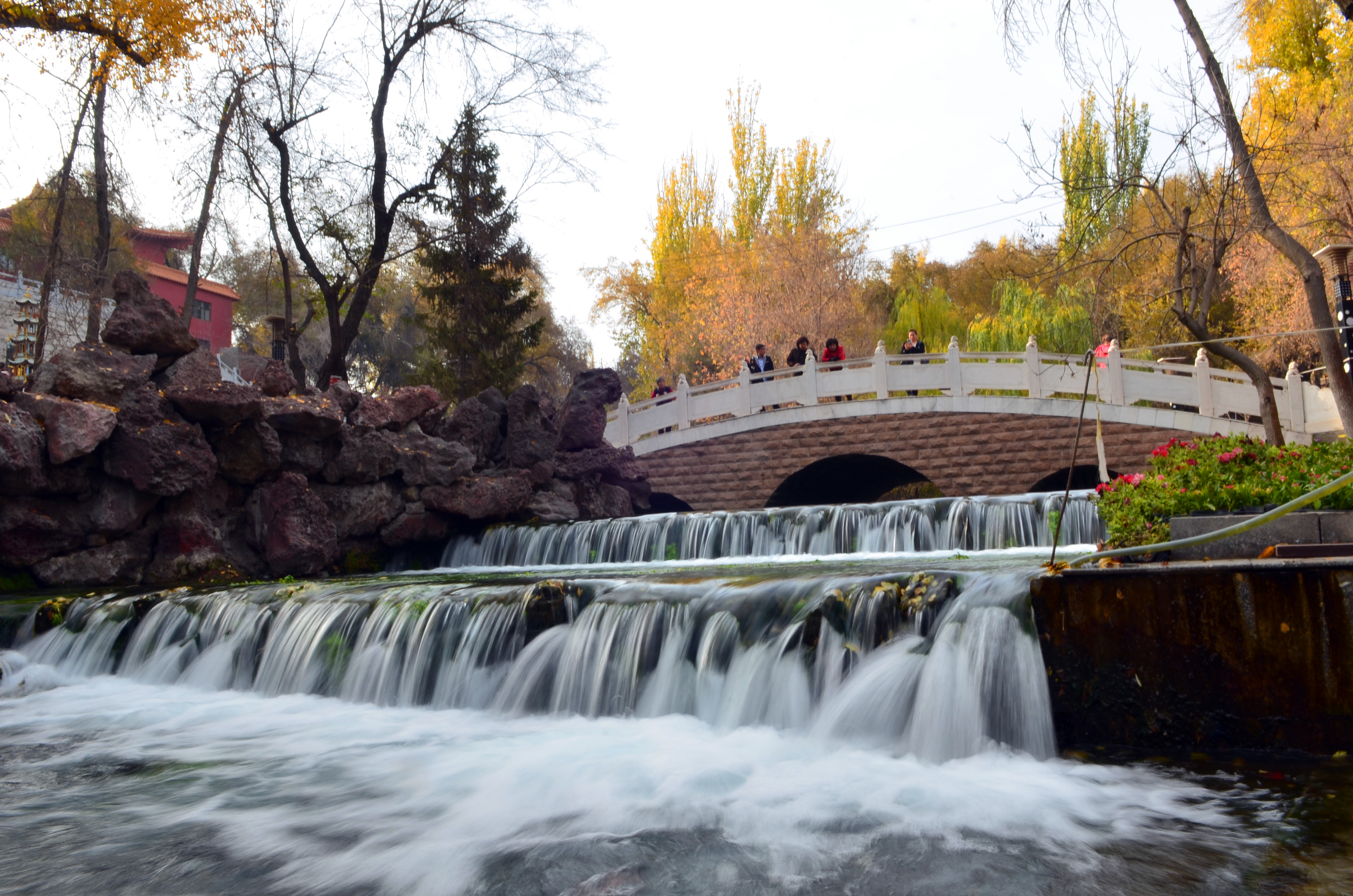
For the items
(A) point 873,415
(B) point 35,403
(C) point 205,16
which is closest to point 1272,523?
(B) point 35,403

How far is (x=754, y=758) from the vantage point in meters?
4.66

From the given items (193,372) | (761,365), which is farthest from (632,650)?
(761,365)

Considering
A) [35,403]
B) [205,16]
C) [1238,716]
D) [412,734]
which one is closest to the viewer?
[1238,716]

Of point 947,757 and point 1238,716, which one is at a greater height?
point 1238,716

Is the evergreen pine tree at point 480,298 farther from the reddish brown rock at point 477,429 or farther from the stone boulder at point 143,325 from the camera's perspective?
the stone boulder at point 143,325

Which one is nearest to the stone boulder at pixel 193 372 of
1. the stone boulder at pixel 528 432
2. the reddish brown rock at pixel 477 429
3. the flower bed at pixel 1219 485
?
the reddish brown rock at pixel 477 429

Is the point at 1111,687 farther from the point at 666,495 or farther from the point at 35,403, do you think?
the point at 666,495

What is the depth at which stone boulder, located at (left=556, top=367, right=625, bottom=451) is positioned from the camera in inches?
590

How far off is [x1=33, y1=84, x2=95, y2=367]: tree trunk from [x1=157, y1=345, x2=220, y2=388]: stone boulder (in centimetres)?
474

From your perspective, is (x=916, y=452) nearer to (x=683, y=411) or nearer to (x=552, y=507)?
(x=683, y=411)

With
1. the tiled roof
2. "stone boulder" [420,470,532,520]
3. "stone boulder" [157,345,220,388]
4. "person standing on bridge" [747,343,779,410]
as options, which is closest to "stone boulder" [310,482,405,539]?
"stone boulder" [420,470,532,520]

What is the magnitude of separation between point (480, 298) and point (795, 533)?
11.9 m

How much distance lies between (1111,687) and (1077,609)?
1.28 feet

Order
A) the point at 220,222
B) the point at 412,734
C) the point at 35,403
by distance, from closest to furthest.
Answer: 1. the point at 412,734
2. the point at 35,403
3. the point at 220,222
